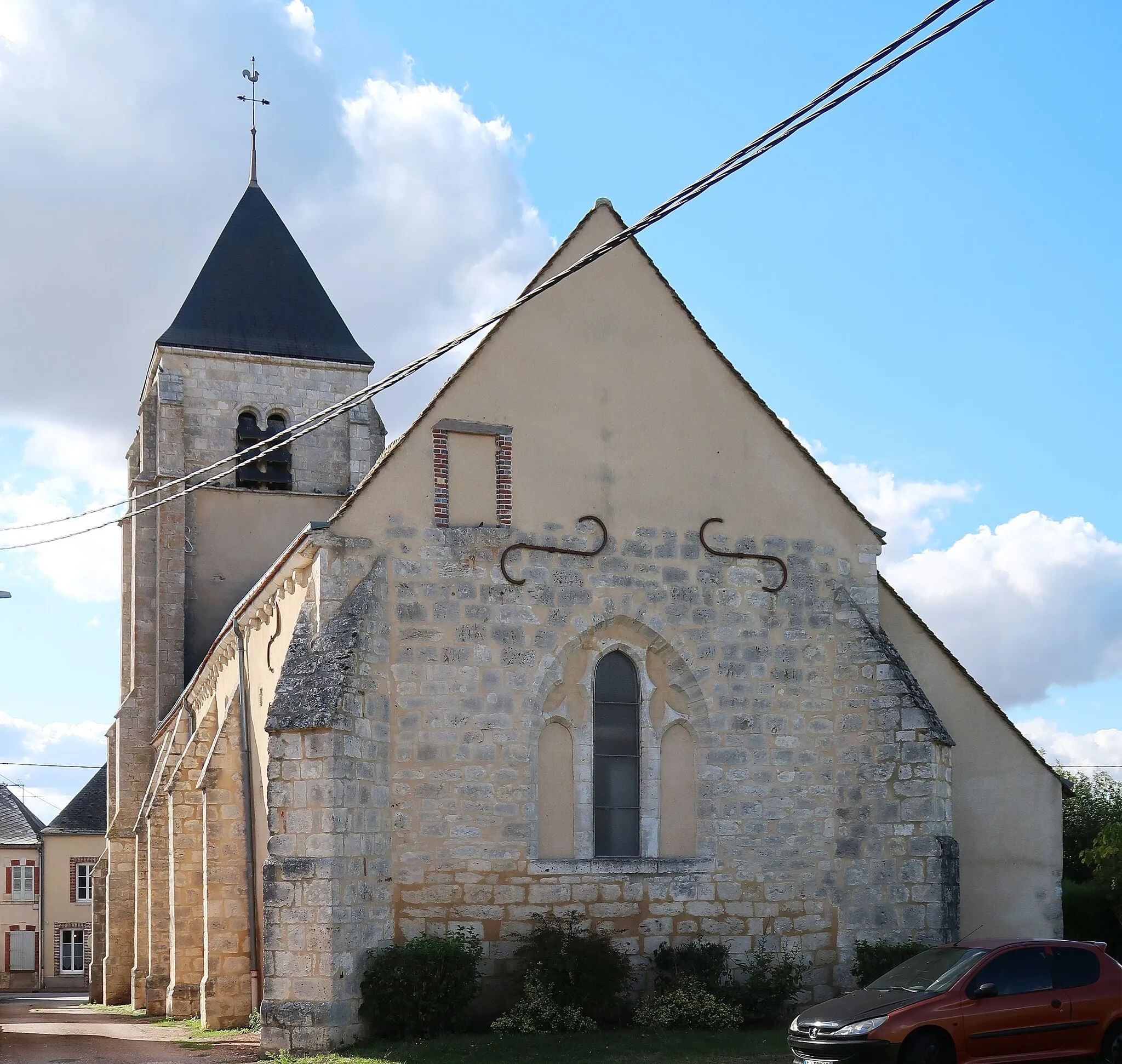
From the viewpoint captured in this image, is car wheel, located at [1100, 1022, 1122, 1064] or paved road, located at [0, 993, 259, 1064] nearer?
car wheel, located at [1100, 1022, 1122, 1064]

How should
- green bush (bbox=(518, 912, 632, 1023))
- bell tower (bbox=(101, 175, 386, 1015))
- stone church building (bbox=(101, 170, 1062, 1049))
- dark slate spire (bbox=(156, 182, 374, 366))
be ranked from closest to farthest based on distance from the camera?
green bush (bbox=(518, 912, 632, 1023)) < stone church building (bbox=(101, 170, 1062, 1049)) < bell tower (bbox=(101, 175, 386, 1015)) < dark slate spire (bbox=(156, 182, 374, 366))

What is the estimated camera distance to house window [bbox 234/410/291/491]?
94.3 ft

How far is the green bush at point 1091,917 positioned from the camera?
21.8 meters

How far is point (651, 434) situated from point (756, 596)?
2336 millimetres

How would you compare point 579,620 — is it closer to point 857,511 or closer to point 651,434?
point 651,434

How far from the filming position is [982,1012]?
11.5 metres

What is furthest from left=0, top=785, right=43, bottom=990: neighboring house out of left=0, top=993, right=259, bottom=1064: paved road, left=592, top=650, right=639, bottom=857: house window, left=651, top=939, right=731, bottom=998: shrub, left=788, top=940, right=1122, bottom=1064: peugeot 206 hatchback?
left=788, top=940, right=1122, bottom=1064: peugeot 206 hatchback

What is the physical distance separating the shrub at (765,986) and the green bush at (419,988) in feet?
10.7

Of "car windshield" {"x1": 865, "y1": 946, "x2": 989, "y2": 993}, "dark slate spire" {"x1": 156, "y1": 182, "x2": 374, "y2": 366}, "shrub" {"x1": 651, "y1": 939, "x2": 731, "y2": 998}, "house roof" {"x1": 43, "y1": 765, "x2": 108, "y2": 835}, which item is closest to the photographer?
"car windshield" {"x1": 865, "y1": 946, "x2": 989, "y2": 993}

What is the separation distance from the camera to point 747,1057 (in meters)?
13.2

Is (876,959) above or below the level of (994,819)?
below

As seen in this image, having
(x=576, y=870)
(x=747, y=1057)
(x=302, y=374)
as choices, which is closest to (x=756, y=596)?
(x=576, y=870)

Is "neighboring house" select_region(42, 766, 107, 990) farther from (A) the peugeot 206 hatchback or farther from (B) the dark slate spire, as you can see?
(A) the peugeot 206 hatchback

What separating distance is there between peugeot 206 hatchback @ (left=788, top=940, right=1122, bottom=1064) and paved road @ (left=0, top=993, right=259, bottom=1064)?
597 cm
